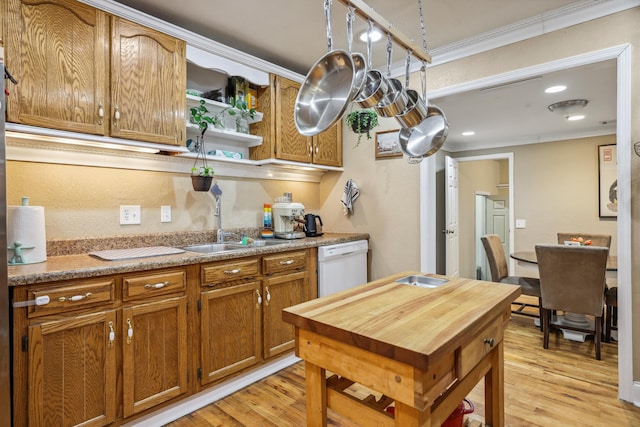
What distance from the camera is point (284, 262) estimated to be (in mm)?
2535

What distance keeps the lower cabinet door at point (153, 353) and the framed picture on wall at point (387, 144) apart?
2.14m

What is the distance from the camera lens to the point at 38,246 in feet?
5.81

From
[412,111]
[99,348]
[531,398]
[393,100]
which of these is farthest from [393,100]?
[531,398]

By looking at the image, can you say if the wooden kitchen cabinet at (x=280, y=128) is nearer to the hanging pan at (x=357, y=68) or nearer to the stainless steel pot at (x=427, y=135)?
the stainless steel pot at (x=427, y=135)

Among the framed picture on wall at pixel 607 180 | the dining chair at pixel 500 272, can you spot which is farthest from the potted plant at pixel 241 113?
the framed picture on wall at pixel 607 180

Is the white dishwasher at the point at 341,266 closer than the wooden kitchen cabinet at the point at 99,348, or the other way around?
the wooden kitchen cabinet at the point at 99,348

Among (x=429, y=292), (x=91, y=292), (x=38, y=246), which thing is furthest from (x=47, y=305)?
(x=429, y=292)

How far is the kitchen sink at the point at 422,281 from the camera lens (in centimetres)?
173

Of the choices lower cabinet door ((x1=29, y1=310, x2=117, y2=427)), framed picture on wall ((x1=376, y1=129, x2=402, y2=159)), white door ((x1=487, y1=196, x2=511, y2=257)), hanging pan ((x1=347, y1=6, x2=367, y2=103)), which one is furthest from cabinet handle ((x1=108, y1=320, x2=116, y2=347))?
white door ((x1=487, y1=196, x2=511, y2=257))

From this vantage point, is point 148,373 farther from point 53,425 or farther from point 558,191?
point 558,191

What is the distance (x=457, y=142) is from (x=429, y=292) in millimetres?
4616

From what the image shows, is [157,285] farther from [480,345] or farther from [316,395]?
[480,345]

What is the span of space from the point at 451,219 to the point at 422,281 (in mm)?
3196

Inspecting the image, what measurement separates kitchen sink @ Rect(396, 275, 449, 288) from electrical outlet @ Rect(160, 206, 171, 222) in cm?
177
